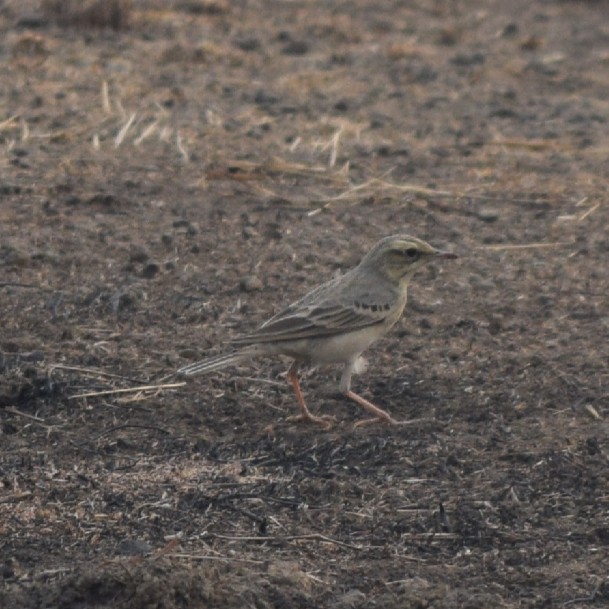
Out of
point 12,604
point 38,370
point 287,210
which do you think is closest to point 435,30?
point 287,210

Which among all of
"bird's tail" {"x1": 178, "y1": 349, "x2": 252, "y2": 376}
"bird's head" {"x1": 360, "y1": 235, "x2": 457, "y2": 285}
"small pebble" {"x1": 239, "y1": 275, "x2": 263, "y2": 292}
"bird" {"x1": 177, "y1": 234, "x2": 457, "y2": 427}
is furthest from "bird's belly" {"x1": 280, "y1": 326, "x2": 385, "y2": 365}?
"small pebble" {"x1": 239, "y1": 275, "x2": 263, "y2": 292}

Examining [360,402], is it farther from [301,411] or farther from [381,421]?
[301,411]

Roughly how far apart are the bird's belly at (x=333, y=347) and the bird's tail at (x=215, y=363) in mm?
203

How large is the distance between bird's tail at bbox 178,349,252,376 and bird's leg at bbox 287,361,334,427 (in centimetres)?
29

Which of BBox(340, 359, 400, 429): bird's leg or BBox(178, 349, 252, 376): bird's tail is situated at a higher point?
BBox(178, 349, 252, 376): bird's tail

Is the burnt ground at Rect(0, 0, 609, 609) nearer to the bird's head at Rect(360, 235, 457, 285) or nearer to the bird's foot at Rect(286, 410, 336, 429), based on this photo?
the bird's foot at Rect(286, 410, 336, 429)

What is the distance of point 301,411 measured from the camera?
25.9ft

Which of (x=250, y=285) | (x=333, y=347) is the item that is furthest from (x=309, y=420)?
(x=250, y=285)

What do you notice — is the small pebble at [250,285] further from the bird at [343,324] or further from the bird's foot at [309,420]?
the bird's foot at [309,420]

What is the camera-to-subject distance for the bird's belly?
7899 mm

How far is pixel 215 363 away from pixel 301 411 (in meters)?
0.50

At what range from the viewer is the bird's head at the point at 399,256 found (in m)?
8.34

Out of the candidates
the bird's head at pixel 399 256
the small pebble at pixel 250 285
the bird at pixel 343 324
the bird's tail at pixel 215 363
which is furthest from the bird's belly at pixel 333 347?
the small pebble at pixel 250 285

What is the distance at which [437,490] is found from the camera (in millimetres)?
7031
